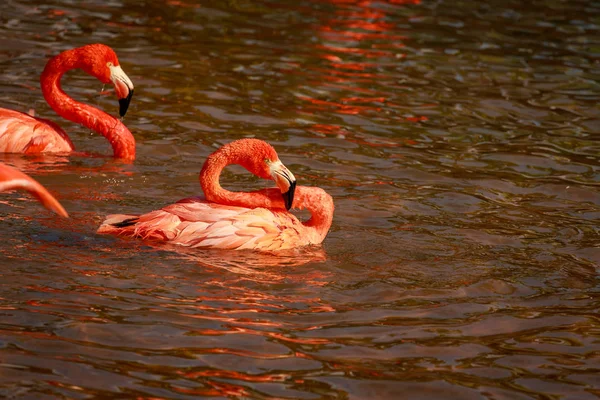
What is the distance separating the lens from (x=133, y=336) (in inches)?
216

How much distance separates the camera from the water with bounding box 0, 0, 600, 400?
5301mm

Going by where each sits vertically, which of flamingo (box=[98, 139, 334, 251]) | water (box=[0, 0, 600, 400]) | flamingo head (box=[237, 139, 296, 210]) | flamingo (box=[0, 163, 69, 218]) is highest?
flamingo (box=[0, 163, 69, 218])

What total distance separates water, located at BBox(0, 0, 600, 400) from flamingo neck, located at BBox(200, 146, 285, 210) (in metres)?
0.39

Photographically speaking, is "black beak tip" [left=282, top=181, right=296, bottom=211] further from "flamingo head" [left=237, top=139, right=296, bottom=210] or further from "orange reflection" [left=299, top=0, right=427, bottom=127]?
"orange reflection" [left=299, top=0, right=427, bottom=127]

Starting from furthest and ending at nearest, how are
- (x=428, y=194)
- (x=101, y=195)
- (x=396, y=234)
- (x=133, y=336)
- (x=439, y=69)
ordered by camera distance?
1. (x=439, y=69)
2. (x=428, y=194)
3. (x=101, y=195)
4. (x=396, y=234)
5. (x=133, y=336)

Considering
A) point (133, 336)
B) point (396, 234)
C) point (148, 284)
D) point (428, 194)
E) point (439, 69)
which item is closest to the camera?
point (133, 336)

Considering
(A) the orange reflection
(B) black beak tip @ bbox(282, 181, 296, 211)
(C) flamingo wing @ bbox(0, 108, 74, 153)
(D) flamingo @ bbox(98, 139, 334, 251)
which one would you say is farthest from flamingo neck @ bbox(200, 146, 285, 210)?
(A) the orange reflection

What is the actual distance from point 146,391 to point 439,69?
9011mm

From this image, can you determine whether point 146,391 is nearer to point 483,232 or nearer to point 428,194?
point 483,232

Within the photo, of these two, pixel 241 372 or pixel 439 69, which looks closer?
pixel 241 372

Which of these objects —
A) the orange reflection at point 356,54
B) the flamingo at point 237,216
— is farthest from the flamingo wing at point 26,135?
the orange reflection at point 356,54

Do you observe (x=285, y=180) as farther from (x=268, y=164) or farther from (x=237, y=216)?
(x=237, y=216)

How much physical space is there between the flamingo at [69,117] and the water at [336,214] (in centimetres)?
17

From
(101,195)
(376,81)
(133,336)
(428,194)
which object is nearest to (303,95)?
(376,81)
